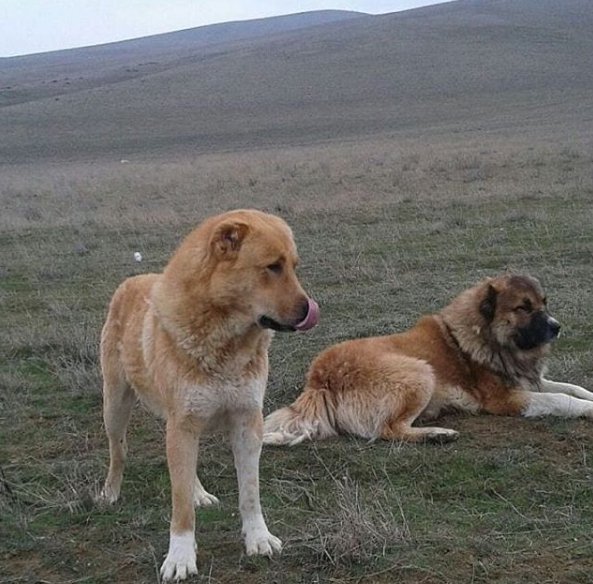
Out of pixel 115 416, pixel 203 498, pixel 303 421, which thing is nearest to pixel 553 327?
pixel 303 421

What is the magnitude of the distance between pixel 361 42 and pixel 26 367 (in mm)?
77207

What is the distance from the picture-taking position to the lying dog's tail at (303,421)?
5.72 metres

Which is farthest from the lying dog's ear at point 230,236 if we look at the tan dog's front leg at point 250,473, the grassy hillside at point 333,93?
the grassy hillside at point 333,93

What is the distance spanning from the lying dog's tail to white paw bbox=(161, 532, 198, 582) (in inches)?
69.4

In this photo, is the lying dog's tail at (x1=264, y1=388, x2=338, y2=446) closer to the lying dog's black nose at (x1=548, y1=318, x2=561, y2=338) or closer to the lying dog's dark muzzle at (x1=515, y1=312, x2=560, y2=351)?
the lying dog's dark muzzle at (x1=515, y1=312, x2=560, y2=351)

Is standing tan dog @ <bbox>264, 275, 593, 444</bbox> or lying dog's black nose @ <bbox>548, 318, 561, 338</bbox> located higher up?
lying dog's black nose @ <bbox>548, 318, 561, 338</bbox>

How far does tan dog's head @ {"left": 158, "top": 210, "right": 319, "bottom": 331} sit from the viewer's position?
12.5 ft

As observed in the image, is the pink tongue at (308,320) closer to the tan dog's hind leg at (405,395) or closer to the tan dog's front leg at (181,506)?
the tan dog's front leg at (181,506)

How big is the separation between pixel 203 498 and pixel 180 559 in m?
1.00

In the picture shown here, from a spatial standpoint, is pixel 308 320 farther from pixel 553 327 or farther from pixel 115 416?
pixel 553 327

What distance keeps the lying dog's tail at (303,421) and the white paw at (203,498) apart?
31.7 inches

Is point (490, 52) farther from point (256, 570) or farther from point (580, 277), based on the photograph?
point (256, 570)

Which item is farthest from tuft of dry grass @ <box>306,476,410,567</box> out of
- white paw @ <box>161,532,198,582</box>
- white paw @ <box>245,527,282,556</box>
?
white paw @ <box>161,532,198,582</box>

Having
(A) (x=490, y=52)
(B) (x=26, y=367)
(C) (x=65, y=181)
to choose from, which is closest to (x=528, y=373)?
(B) (x=26, y=367)
